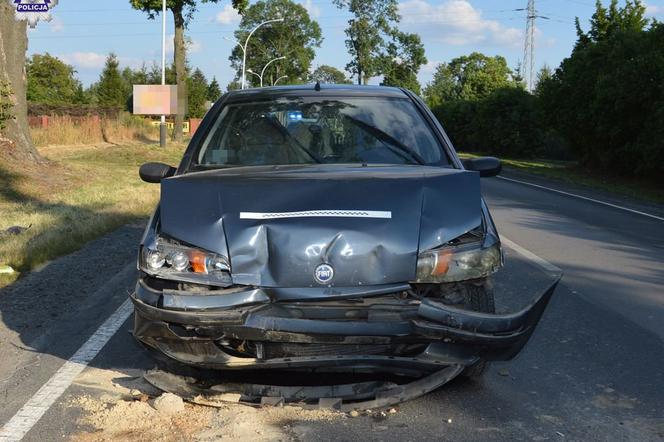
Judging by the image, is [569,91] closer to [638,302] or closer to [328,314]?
[638,302]

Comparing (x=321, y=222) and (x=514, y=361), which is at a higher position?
(x=321, y=222)

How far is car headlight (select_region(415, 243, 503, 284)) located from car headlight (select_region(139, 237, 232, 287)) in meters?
0.91

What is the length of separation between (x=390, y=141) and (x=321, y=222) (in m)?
1.57

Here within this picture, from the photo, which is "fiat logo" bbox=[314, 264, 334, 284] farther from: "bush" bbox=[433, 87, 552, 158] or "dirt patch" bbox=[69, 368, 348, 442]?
"bush" bbox=[433, 87, 552, 158]

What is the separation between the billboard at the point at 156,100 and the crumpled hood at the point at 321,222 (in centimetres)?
3289

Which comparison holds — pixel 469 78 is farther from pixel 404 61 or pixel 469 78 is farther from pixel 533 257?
pixel 533 257

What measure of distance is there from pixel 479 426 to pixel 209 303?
1.44m

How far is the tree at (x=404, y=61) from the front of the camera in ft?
293

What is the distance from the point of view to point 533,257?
8852 mm

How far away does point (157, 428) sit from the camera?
3.80m

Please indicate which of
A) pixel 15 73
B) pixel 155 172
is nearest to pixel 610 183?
pixel 15 73

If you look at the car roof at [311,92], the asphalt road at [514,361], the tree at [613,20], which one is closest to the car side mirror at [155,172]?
the car roof at [311,92]

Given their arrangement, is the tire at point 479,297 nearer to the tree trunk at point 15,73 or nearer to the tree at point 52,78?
the tree trunk at point 15,73

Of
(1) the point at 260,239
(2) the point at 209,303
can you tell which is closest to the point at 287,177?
(1) the point at 260,239
